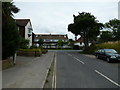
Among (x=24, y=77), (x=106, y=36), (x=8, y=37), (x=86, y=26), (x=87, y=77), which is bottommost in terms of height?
(x=87, y=77)

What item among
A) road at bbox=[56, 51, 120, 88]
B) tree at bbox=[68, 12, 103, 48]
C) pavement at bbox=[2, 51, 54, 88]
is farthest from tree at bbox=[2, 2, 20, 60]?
tree at bbox=[68, 12, 103, 48]

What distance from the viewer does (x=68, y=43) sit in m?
104

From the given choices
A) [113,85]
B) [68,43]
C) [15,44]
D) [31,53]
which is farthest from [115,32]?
Result: [113,85]

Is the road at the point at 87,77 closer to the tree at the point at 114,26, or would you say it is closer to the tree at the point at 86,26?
the tree at the point at 86,26

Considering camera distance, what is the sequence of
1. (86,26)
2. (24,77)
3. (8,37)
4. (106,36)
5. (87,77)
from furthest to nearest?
(106,36) < (86,26) < (8,37) < (87,77) < (24,77)

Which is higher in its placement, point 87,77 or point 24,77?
point 24,77

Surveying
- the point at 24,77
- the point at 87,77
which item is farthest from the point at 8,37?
the point at 87,77

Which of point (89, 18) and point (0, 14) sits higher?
point (89, 18)

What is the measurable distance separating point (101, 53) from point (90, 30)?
25.3 m

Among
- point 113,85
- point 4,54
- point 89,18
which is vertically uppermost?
point 89,18

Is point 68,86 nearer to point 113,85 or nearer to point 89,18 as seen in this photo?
point 113,85

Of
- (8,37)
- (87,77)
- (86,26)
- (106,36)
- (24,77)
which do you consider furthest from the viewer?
(106,36)

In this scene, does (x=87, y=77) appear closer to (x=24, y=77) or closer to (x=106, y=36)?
(x=24, y=77)

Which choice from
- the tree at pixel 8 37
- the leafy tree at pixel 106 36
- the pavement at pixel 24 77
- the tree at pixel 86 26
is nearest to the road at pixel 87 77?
the pavement at pixel 24 77
